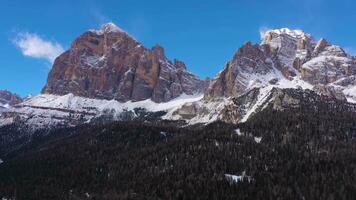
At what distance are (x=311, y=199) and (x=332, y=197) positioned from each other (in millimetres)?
6621

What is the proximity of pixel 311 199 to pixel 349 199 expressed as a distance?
11.9 meters

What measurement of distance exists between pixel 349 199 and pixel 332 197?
210 inches

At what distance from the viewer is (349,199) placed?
19788cm

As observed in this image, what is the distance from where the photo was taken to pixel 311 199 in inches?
7864

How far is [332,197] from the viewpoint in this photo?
651ft
